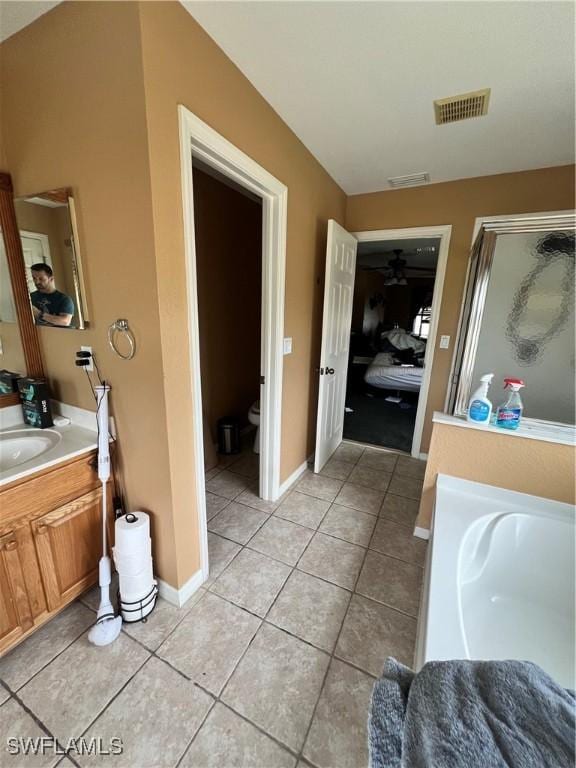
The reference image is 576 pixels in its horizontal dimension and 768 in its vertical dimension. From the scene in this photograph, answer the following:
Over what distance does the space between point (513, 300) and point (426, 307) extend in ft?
21.4

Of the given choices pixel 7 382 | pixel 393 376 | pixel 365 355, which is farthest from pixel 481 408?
pixel 365 355

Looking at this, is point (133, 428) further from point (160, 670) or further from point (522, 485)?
point (522, 485)

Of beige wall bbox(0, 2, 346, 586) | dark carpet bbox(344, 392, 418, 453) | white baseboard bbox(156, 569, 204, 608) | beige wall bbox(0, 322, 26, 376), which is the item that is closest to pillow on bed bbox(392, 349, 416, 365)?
dark carpet bbox(344, 392, 418, 453)

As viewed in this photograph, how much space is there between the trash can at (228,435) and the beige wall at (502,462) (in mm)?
1737

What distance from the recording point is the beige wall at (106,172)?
3.55 feet

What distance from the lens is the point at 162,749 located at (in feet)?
3.38

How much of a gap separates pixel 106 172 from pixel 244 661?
6.80 feet

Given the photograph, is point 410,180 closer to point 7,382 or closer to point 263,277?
point 263,277

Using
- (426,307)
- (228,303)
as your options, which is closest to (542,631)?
(228,303)

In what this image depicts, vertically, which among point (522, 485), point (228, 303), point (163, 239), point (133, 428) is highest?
point (163, 239)

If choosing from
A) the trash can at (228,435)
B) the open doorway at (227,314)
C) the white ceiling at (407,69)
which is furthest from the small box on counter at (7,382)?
the white ceiling at (407,69)

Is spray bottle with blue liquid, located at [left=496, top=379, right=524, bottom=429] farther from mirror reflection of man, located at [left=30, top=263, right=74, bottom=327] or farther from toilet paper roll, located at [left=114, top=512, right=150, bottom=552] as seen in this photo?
mirror reflection of man, located at [left=30, top=263, right=74, bottom=327]

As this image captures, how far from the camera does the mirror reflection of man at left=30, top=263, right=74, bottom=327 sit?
4.73 ft

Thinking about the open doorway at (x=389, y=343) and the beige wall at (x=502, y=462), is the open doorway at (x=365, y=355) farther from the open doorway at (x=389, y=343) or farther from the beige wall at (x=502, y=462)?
the beige wall at (x=502, y=462)
